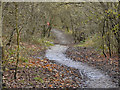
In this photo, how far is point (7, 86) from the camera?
7.40 m

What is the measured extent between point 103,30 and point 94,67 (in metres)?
3.58

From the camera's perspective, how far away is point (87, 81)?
1005 cm

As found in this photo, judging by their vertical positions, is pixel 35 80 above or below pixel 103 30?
below

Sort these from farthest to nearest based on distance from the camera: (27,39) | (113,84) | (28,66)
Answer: (27,39)
(28,66)
(113,84)

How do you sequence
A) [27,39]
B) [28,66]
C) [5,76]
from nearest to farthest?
[5,76] → [28,66] → [27,39]

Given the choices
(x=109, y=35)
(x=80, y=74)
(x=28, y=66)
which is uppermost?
(x=109, y=35)

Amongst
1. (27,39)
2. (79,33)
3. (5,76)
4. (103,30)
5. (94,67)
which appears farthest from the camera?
(79,33)

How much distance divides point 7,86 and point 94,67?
7.78 m

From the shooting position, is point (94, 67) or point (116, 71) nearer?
point (116, 71)

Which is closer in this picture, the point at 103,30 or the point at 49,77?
the point at 49,77

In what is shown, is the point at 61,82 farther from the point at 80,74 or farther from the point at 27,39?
the point at 27,39

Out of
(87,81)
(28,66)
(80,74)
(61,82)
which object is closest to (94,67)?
(80,74)

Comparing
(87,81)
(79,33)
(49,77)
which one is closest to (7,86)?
(49,77)

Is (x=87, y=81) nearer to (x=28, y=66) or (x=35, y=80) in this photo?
(x=35, y=80)
